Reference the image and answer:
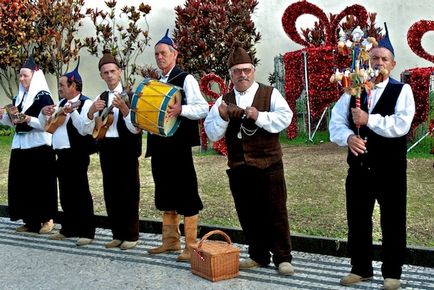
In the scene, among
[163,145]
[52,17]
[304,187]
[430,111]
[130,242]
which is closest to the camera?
[163,145]

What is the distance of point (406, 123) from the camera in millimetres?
5434

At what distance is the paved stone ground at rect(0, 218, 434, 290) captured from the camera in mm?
5949

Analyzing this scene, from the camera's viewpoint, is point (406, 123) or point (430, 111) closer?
point (406, 123)

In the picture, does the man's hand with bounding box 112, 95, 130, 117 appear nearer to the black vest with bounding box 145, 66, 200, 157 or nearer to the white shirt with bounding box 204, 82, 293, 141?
the black vest with bounding box 145, 66, 200, 157

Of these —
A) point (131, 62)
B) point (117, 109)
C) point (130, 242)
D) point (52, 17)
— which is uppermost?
point (52, 17)

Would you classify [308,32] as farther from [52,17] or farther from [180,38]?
[52,17]

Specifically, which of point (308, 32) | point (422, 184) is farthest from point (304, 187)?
point (308, 32)

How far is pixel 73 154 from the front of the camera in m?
7.56

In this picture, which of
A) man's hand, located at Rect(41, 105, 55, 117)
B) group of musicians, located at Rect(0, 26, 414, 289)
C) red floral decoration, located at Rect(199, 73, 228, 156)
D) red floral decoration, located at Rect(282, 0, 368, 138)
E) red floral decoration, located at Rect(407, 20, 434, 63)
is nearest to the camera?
→ group of musicians, located at Rect(0, 26, 414, 289)

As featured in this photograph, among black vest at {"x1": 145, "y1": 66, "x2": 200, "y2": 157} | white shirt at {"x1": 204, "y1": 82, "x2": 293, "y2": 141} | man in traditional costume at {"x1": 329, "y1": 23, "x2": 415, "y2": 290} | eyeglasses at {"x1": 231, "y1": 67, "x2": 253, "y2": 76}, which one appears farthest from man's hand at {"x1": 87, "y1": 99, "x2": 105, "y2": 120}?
man in traditional costume at {"x1": 329, "y1": 23, "x2": 415, "y2": 290}

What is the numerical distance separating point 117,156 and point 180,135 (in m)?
0.79

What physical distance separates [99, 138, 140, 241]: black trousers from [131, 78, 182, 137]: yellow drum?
0.61 m

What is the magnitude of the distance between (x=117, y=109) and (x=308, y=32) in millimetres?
9227

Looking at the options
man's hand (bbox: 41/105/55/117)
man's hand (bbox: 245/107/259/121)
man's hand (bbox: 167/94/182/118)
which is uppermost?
man's hand (bbox: 41/105/55/117)
